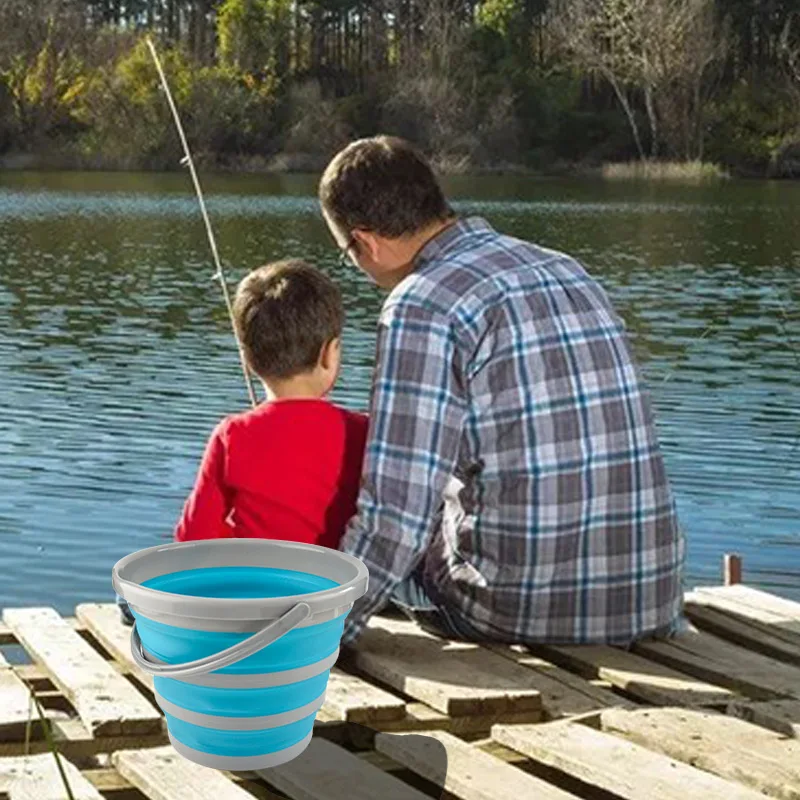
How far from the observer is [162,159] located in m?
45.7

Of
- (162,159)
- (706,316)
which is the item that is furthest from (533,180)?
(706,316)

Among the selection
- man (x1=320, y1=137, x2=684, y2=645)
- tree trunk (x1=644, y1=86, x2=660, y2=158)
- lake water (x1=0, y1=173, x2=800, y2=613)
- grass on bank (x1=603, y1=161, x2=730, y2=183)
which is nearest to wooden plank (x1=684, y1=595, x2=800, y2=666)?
man (x1=320, y1=137, x2=684, y2=645)

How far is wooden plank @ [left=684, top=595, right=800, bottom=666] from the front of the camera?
11.5 feet

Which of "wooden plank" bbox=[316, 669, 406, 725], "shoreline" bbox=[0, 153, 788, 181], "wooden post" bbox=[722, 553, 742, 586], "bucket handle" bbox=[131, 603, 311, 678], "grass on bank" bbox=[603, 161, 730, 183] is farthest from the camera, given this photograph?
"shoreline" bbox=[0, 153, 788, 181]

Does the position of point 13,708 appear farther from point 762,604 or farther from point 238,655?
point 762,604

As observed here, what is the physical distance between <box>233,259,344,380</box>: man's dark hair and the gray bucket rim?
0.49 metres

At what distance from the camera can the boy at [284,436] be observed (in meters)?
3.24

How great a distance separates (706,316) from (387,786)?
1255 centimetres

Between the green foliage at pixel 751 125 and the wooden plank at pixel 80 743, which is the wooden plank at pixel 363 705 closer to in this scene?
the wooden plank at pixel 80 743

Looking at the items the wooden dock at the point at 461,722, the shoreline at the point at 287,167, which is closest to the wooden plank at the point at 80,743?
the wooden dock at the point at 461,722

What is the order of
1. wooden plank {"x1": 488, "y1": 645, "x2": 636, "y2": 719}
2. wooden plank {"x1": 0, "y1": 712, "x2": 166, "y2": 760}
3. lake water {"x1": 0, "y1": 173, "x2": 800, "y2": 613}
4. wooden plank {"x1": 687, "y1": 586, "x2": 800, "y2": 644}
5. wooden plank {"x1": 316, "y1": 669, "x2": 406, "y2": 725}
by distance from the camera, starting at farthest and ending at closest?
lake water {"x1": 0, "y1": 173, "x2": 800, "y2": 613} < wooden plank {"x1": 687, "y1": 586, "x2": 800, "y2": 644} < wooden plank {"x1": 488, "y1": 645, "x2": 636, "y2": 719} < wooden plank {"x1": 316, "y1": 669, "x2": 406, "y2": 725} < wooden plank {"x1": 0, "y1": 712, "x2": 166, "y2": 760}

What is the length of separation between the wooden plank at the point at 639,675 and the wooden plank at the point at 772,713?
0.05m

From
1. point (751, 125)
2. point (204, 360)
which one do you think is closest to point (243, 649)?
point (204, 360)

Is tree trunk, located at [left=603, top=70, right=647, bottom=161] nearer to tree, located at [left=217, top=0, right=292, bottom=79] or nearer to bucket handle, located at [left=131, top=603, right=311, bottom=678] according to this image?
tree, located at [left=217, top=0, right=292, bottom=79]
